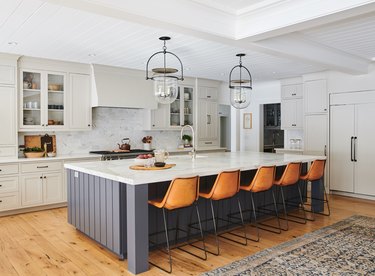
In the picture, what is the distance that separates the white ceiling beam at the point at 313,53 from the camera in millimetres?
4531

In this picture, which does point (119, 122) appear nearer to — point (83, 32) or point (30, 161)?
point (30, 161)

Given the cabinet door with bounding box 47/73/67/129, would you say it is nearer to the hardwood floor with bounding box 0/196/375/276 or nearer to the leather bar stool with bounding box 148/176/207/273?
the hardwood floor with bounding box 0/196/375/276

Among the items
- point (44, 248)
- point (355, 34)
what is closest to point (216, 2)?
point (355, 34)

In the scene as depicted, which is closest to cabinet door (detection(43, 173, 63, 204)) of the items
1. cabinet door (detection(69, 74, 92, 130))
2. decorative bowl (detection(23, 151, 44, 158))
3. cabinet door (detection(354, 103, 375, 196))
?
decorative bowl (detection(23, 151, 44, 158))

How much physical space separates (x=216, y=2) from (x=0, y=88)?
3835mm

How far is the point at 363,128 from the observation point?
645 centimetres

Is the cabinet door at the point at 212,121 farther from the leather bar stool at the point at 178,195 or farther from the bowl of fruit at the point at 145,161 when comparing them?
the leather bar stool at the point at 178,195

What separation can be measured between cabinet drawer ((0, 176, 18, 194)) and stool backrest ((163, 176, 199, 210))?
10.7 ft

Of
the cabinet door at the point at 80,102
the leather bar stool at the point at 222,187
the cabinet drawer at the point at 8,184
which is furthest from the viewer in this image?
the cabinet door at the point at 80,102

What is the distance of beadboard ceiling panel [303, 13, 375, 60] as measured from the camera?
4.03 meters

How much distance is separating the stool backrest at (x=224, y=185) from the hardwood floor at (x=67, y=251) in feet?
2.07

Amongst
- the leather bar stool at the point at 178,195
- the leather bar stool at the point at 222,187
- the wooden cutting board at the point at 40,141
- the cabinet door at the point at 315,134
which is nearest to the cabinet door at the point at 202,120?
the cabinet door at the point at 315,134

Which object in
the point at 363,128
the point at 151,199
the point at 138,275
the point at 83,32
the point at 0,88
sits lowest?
the point at 138,275

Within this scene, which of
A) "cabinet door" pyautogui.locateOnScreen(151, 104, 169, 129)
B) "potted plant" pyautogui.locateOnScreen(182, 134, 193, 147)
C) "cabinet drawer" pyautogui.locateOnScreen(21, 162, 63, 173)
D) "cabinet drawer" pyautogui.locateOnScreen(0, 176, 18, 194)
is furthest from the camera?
"potted plant" pyautogui.locateOnScreen(182, 134, 193, 147)
